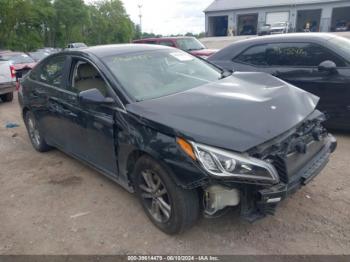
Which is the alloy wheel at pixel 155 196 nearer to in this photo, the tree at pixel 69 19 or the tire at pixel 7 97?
the tire at pixel 7 97

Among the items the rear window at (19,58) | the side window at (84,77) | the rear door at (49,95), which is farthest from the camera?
the rear window at (19,58)

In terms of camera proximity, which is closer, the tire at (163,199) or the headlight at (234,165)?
the headlight at (234,165)

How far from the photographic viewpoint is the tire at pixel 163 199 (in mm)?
2705

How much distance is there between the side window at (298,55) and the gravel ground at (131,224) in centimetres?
163

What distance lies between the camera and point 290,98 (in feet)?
10.4

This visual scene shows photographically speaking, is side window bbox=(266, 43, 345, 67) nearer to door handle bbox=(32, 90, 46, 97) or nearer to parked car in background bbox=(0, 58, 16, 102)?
door handle bbox=(32, 90, 46, 97)

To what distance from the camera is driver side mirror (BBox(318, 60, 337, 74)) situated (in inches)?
189

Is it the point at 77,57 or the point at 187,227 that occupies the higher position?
the point at 77,57

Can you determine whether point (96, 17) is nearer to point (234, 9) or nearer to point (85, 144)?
point (234, 9)

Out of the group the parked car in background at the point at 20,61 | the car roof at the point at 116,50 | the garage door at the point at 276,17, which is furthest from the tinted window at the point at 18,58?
the garage door at the point at 276,17

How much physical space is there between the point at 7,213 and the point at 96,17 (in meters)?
52.0

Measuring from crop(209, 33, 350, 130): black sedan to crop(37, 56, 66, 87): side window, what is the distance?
2.97 metres

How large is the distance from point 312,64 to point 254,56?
0.99 meters

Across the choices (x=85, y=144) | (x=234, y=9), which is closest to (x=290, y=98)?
(x=85, y=144)
